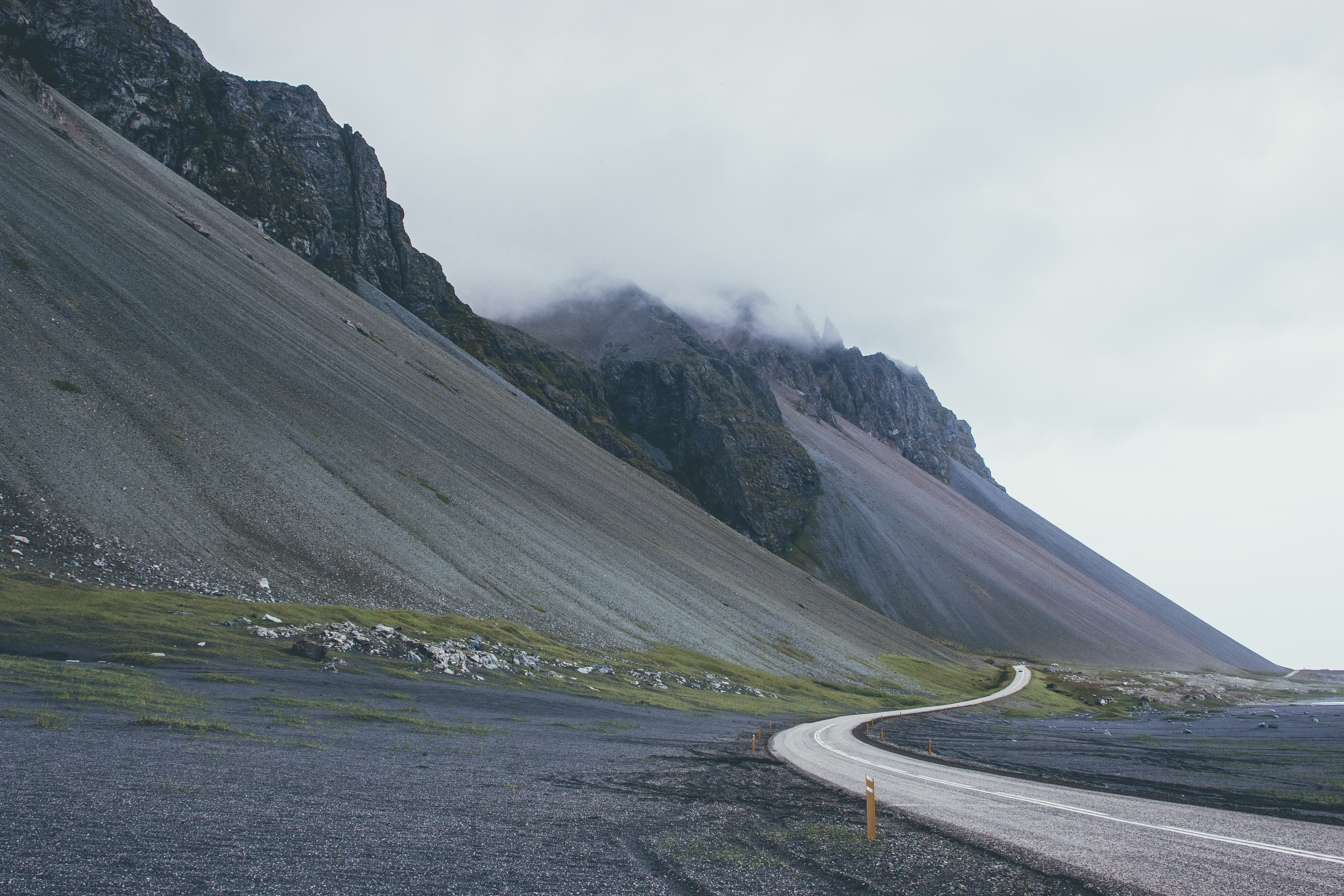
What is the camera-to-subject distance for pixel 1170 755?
1344 inches

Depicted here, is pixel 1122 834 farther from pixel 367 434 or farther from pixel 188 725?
pixel 367 434

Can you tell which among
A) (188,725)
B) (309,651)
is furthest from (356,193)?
(188,725)

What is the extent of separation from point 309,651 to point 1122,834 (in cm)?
3459

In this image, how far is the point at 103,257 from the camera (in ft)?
229

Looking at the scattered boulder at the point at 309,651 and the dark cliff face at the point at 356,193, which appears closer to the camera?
the scattered boulder at the point at 309,651

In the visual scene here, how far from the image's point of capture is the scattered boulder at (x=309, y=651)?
33531 mm

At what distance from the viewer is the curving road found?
9.41m

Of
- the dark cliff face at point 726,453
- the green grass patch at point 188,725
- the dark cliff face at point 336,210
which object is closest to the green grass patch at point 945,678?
the dark cliff face at point 726,453

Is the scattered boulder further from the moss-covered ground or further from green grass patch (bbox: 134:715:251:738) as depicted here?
green grass patch (bbox: 134:715:251:738)

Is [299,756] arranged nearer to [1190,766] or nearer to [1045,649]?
[1190,766]

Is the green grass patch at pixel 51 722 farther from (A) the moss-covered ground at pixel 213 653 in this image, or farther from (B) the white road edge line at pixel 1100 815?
(B) the white road edge line at pixel 1100 815

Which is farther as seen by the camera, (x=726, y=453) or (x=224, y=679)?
(x=726, y=453)

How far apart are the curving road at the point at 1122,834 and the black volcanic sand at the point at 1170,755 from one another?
3800mm

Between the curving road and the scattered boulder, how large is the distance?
84.5ft
